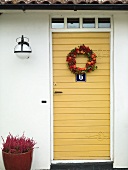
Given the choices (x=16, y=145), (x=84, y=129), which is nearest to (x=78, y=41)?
(x=84, y=129)

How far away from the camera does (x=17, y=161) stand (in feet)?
18.0

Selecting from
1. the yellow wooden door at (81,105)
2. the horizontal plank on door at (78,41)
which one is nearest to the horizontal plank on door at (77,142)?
the yellow wooden door at (81,105)

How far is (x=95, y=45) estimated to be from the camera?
629 centimetres

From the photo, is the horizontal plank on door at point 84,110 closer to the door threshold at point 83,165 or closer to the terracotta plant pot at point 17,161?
the door threshold at point 83,165

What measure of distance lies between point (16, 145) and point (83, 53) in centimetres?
236

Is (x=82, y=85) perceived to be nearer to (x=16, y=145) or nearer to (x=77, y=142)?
(x=77, y=142)

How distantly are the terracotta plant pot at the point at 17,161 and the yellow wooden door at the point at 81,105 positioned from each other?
940mm

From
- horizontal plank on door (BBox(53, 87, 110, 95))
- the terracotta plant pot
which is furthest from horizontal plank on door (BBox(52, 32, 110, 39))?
the terracotta plant pot

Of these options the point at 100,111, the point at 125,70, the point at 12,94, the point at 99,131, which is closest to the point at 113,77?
the point at 125,70

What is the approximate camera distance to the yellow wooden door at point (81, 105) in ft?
20.6

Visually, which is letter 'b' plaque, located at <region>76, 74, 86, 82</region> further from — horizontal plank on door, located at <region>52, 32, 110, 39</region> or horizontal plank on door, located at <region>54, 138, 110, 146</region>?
horizontal plank on door, located at <region>54, 138, 110, 146</region>

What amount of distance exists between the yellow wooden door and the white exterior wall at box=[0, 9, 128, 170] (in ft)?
0.79

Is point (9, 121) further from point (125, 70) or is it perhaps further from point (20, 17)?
point (125, 70)

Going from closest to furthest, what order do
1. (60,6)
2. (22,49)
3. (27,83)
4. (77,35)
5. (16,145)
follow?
(60,6), (16,145), (22,49), (27,83), (77,35)
